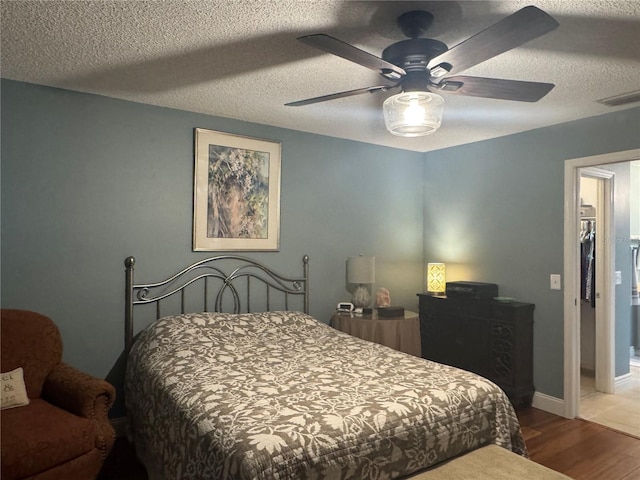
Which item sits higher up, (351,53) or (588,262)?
(351,53)

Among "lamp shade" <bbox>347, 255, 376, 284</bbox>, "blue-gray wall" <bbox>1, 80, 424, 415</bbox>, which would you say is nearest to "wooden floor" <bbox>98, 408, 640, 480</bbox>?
"blue-gray wall" <bbox>1, 80, 424, 415</bbox>

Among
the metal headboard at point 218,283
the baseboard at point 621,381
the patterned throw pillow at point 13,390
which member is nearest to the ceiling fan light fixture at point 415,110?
the metal headboard at point 218,283

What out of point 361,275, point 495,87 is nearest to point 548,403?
point 361,275

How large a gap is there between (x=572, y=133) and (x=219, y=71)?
9.25 feet

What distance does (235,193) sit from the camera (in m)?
3.69

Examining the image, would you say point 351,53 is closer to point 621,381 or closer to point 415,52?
point 415,52

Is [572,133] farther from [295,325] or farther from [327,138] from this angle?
[295,325]

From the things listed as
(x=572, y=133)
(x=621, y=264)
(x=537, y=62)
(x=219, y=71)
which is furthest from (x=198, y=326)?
(x=621, y=264)

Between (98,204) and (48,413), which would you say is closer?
(48,413)

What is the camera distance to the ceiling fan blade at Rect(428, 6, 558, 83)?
1.46m

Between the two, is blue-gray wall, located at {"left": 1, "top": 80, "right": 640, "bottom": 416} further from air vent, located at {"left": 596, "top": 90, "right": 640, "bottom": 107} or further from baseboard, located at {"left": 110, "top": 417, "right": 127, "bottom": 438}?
air vent, located at {"left": 596, "top": 90, "right": 640, "bottom": 107}

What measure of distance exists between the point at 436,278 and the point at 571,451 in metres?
1.86

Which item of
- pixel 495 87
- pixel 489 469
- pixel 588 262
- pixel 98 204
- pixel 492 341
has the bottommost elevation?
pixel 489 469

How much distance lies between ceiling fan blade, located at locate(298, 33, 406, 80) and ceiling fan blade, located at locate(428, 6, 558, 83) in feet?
0.74
